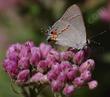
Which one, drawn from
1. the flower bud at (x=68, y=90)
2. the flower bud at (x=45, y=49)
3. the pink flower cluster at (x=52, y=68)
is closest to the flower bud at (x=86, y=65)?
the pink flower cluster at (x=52, y=68)

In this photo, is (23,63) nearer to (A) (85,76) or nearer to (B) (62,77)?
(B) (62,77)

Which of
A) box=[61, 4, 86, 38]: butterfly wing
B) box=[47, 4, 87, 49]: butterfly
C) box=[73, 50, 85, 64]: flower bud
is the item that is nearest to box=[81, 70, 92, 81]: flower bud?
box=[73, 50, 85, 64]: flower bud

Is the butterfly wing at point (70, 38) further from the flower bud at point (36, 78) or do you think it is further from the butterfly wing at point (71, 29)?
the flower bud at point (36, 78)

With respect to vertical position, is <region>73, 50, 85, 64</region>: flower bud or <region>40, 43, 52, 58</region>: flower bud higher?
<region>40, 43, 52, 58</region>: flower bud

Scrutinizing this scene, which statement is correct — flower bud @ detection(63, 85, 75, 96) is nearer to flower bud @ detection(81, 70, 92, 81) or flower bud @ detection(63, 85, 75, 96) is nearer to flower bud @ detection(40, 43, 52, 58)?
flower bud @ detection(81, 70, 92, 81)

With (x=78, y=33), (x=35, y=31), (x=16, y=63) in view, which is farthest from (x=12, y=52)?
(x=35, y=31)

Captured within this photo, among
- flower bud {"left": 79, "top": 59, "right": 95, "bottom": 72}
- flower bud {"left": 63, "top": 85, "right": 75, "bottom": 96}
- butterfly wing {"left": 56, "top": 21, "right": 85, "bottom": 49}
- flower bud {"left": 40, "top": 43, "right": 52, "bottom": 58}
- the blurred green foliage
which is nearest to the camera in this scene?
flower bud {"left": 63, "top": 85, "right": 75, "bottom": 96}
